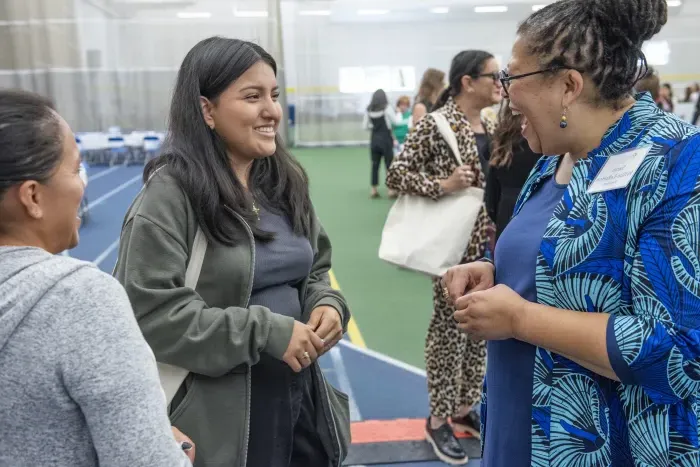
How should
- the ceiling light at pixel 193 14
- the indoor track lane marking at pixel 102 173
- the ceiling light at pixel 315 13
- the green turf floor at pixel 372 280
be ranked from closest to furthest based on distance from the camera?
the green turf floor at pixel 372 280 < the indoor track lane marking at pixel 102 173 < the ceiling light at pixel 193 14 < the ceiling light at pixel 315 13

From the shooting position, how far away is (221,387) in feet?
5.28

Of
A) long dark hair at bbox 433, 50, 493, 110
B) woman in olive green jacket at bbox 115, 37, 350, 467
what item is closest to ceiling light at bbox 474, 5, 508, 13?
long dark hair at bbox 433, 50, 493, 110

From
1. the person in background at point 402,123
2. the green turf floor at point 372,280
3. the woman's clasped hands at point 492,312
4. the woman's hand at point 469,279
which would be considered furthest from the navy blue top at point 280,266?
Result: the person in background at point 402,123

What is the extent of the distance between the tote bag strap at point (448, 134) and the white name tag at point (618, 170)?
5.71ft

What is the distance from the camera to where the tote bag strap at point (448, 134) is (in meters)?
2.98

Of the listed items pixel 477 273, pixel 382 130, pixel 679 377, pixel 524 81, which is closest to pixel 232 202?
pixel 477 273

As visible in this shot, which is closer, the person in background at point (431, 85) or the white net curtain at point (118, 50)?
the person in background at point (431, 85)

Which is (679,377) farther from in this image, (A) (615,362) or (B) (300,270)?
(B) (300,270)

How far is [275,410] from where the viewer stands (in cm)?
173

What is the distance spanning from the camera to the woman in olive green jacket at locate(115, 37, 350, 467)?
5.02 feet

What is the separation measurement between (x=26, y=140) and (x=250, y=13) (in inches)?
677

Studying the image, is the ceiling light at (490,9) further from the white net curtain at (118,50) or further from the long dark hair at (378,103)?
the long dark hair at (378,103)

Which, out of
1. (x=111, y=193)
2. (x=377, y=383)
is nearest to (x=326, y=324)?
(x=377, y=383)

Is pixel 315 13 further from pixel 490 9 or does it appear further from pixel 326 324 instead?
pixel 326 324
